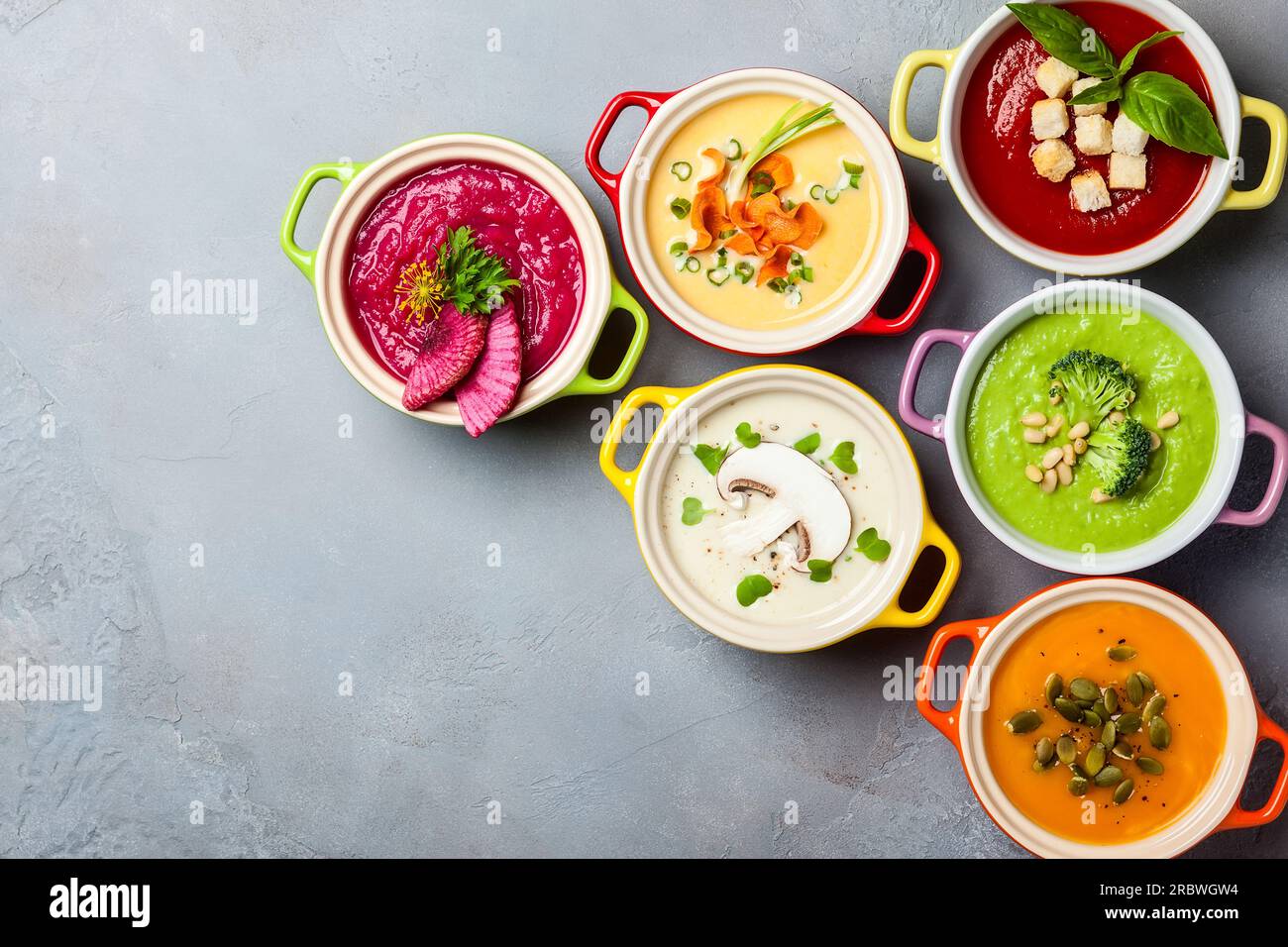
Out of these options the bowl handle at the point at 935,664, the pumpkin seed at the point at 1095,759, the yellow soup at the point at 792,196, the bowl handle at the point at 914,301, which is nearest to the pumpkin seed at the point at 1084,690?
the pumpkin seed at the point at 1095,759

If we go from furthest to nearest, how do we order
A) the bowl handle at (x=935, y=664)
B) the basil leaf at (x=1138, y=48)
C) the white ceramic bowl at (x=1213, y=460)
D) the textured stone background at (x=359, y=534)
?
the textured stone background at (x=359, y=534), the bowl handle at (x=935, y=664), the white ceramic bowl at (x=1213, y=460), the basil leaf at (x=1138, y=48)

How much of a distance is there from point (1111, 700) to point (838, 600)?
2.40ft

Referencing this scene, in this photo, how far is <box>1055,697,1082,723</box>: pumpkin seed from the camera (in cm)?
242

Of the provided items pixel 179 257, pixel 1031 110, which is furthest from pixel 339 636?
pixel 1031 110

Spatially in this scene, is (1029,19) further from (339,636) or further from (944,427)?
(339,636)

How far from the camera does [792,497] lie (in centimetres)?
251

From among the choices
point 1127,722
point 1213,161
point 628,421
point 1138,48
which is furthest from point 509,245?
point 1127,722

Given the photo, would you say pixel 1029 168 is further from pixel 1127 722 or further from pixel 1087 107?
pixel 1127 722

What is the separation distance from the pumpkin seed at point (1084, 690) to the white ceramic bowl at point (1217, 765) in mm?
187

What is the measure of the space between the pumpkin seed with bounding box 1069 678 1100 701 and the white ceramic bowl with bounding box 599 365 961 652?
39 cm

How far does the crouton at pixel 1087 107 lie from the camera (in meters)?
2.37

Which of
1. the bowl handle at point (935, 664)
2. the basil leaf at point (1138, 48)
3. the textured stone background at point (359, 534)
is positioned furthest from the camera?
the textured stone background at point (359, 534)

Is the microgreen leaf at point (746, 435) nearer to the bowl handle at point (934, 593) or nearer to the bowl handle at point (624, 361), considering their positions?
the bowl handle at point (624, 361)

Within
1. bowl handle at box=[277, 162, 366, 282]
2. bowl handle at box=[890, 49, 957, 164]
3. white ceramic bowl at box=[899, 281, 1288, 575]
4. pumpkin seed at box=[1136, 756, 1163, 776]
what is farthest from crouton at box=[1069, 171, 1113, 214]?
bowl handle at box=[277, 162, 366, 282]
